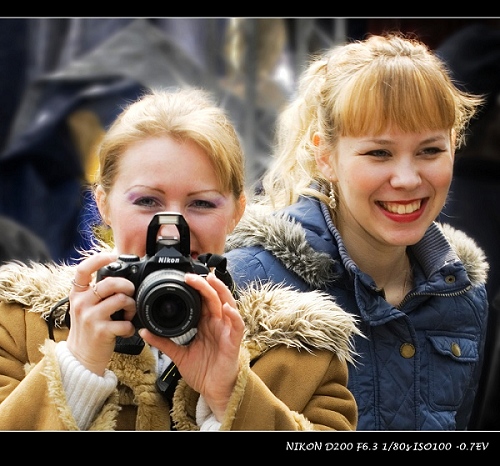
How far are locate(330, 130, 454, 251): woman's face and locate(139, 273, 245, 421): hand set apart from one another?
14.7 inches

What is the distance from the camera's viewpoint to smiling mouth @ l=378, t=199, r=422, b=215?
1.56 m

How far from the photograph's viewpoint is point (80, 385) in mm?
1314

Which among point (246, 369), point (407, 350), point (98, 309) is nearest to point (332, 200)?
point (407, 350)

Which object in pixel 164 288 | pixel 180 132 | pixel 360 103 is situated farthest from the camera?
pixel 360 103

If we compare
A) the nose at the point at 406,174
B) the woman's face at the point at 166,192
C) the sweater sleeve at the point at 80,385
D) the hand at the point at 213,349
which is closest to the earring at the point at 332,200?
the nose at the point at 406,174

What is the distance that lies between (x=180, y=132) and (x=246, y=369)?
1.22 feet

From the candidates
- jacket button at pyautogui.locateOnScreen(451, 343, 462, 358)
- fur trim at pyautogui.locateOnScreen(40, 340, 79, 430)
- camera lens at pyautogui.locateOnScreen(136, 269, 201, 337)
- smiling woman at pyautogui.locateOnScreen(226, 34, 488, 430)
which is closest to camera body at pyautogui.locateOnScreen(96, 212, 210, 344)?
camera lens at pyautogui.locateOnScreen(136, 269, 201, 337)

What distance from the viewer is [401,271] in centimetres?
162

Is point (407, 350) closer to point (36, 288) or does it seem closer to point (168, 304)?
point (168, 304)

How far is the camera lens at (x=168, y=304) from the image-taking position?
4.08ft

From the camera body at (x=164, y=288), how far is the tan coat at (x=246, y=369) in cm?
12

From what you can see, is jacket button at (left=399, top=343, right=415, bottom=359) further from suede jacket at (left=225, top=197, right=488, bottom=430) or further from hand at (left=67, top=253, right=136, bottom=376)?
hand at (left=67, top=253, right=136, bottom=376)
